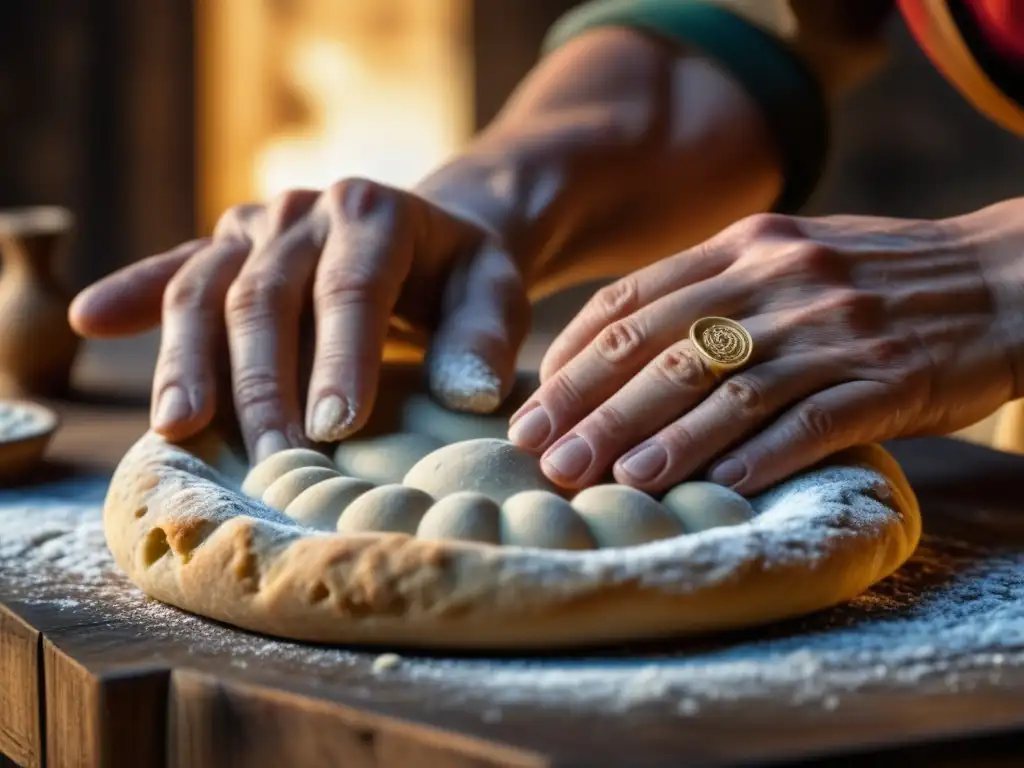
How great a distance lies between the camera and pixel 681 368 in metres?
1.21

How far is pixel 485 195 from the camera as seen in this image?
5.82 feet

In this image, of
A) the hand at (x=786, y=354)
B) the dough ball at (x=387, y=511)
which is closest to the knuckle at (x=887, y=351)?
the hand at (x=786, y=354)

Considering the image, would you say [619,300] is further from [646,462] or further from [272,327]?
[272,327]

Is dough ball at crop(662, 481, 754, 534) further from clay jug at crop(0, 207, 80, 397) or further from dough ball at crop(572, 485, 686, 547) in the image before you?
clay jug at crop(0, 207, 80, 397)

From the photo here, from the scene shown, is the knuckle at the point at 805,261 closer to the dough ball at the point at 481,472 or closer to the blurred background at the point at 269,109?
the dough ball at the point at 481,472

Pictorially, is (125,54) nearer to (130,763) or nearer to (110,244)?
(110,244)

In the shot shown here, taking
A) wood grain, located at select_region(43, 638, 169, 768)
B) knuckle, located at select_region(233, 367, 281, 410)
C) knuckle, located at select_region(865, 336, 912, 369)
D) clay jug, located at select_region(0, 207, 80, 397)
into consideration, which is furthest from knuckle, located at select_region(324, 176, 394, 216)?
clay jug, located at select_region(0, 207, 80, 397)

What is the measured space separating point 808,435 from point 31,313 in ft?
4.48

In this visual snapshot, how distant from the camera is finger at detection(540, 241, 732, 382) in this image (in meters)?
1.30

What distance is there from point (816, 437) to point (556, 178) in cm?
79

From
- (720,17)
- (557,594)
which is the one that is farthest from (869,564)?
(720,17)

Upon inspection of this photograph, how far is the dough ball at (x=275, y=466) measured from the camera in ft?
4.02

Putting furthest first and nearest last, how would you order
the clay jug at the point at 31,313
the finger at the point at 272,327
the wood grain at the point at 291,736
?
the clay jug at the point at 31,313 → the finger at the point at 272,327 → the wood grain at the point at 291,736

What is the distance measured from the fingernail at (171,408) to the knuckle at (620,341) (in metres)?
0.40
